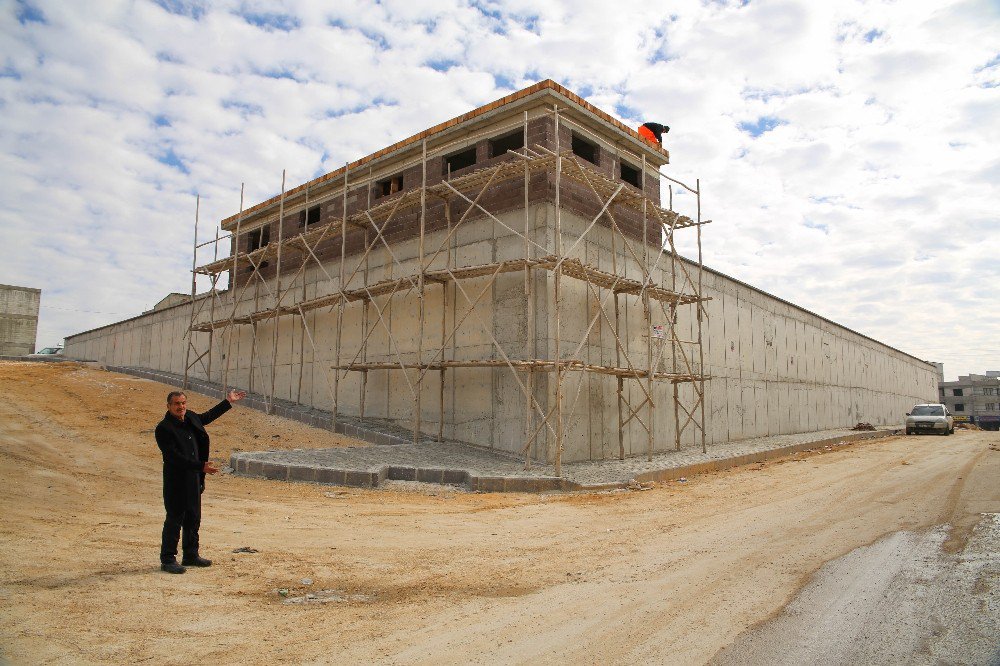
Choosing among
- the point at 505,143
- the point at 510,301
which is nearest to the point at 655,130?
the point at 505,143

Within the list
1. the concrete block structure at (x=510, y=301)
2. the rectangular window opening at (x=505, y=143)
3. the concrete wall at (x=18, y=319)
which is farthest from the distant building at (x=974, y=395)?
the concrete wall at (x=18, y=319)

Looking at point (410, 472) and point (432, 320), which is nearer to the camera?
point (410, 472)

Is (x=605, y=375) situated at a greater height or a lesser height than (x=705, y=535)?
greater

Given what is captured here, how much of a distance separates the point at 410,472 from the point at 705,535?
5.61m

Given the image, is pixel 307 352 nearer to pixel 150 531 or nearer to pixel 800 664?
pixel 150 531

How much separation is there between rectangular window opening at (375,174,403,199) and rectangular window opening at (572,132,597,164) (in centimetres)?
491

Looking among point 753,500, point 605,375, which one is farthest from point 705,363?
point 753,500

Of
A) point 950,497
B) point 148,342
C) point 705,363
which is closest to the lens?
point 950,497

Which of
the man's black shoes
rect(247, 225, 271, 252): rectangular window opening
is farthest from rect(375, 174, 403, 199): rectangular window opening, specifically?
the man's black shoes

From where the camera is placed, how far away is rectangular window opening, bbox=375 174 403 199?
16828mm

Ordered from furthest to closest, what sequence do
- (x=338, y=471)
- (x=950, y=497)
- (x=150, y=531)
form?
(x=338, y=471) → (x=950, y=497) → (x=150, y=531)

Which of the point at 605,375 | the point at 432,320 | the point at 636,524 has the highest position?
the point at 432,320

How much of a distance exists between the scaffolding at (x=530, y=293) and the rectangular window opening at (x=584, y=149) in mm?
905

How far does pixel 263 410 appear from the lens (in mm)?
18781
